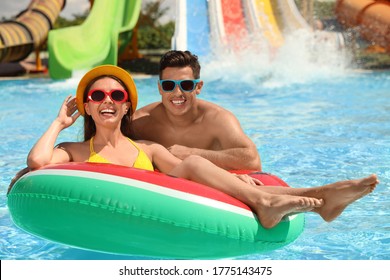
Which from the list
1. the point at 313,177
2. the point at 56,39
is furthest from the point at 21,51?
the point at 313,177

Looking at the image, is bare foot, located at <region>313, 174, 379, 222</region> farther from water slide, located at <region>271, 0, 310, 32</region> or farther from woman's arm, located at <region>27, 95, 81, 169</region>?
water slide, located at <region>271, 0, 310, 32</region>

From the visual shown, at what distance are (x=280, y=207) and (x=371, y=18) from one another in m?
11.0

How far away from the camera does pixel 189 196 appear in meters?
2.93

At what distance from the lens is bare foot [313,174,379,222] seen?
2811 millimetres

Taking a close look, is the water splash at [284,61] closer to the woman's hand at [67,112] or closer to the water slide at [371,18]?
the water slide at [371,18]

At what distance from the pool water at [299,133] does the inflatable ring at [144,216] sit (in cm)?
43

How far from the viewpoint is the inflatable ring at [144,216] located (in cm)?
289

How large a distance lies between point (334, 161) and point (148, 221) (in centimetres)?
298

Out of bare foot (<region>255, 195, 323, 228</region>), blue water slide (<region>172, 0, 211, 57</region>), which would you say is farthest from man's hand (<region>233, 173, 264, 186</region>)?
blue water slide (<region>172, 0, 211, 57</region>)

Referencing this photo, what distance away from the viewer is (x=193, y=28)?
12.2 meters

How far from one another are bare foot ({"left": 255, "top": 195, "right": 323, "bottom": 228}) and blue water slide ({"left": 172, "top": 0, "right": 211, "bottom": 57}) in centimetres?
864

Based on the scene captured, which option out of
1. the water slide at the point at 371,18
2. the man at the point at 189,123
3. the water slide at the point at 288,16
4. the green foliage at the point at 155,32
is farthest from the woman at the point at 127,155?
the green foliage at the point at 155,32

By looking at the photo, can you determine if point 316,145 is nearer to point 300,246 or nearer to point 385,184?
point 385,184

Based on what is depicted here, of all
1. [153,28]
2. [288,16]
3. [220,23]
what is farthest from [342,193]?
[153,28]
